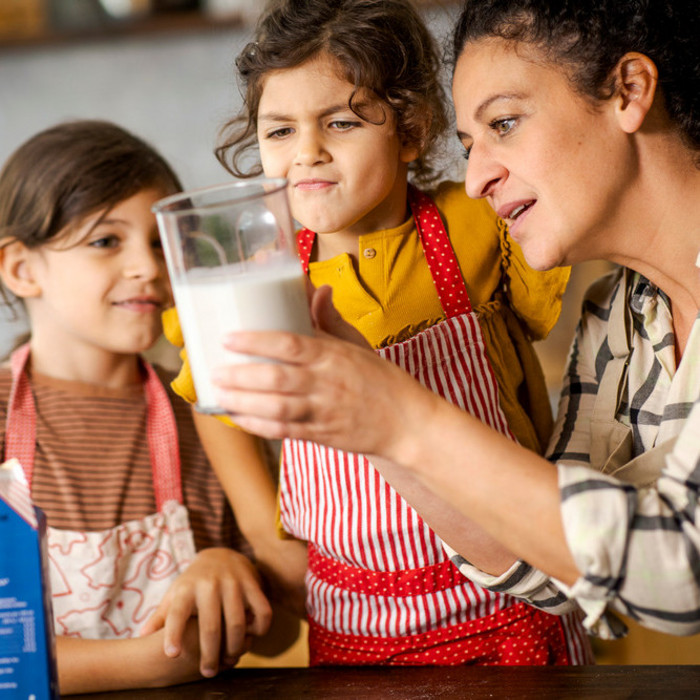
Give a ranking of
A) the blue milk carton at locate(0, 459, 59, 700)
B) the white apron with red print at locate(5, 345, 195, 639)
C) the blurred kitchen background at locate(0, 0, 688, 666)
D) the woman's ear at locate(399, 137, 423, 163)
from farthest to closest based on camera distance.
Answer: the blurred kitchen background at locate(0, 0, 688, 666) < the white apron with red print at locate(5, 345, 195, 639) < the woman's ear at locate(399, 137, 423, 163) < the blue milk carton at locate(0, 459, 59, 700)

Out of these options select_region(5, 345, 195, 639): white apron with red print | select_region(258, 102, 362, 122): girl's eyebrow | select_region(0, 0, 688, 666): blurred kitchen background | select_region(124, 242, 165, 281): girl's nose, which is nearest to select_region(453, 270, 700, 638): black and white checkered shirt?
select_region(258, 102, 362, 122): girl's eyebrow

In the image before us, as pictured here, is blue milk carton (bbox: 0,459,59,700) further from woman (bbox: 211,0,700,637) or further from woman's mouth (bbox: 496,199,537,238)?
woman's mouth (bbox: 496,199,537,238)

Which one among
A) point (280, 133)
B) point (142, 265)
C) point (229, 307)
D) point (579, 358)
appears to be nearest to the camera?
point (229, 307)

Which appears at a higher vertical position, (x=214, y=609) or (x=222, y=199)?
(x=222, y=199)

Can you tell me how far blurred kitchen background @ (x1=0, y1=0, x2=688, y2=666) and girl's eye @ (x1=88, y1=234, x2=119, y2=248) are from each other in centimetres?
137

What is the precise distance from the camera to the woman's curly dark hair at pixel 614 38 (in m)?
1.06

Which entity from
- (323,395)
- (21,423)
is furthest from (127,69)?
(323,395)

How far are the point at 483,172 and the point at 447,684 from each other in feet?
1.96

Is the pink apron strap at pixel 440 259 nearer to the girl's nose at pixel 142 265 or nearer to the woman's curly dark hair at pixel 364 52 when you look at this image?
the woman's curly dark hair at pixel 364 52

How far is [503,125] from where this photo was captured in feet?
3.58

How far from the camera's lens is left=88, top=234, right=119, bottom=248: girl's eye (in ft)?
4.90

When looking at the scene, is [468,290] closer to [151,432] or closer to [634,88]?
[634,88]

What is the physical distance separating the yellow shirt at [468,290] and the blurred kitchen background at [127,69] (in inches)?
67.4

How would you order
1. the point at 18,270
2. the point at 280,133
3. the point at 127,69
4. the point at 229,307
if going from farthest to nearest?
the point at 127,69, the point at 18,270, the point at 280,133, the point at 229,307
